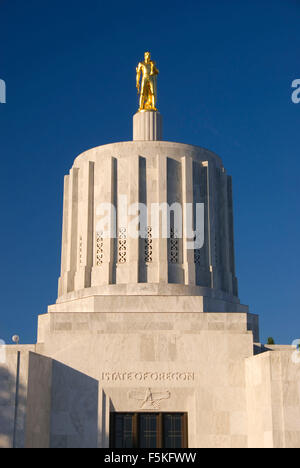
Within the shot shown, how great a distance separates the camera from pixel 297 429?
70.0 feet

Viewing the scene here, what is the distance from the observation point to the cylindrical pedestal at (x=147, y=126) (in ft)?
101

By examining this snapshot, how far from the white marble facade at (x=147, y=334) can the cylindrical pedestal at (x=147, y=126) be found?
0.06 metres

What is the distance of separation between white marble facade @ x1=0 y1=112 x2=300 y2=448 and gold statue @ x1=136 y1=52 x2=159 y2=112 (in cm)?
99

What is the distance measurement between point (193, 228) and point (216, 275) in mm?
2246

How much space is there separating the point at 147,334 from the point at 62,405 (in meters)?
3.98

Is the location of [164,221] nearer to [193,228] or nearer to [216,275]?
[193,228]

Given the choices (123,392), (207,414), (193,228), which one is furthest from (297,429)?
(193,228)

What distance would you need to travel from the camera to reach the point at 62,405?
24.2 metres

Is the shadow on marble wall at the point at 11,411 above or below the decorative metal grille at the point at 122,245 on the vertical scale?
below

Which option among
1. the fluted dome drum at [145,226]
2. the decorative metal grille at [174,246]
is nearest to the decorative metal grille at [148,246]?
the fluted dome drum at [145,226]

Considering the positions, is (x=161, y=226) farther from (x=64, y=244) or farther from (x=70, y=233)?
(x=64, y=244)

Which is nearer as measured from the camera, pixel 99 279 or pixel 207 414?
pixel 207 414

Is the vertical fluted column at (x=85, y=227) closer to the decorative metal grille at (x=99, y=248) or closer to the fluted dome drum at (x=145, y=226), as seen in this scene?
the fluted dome drum at (x=145, y=226)
